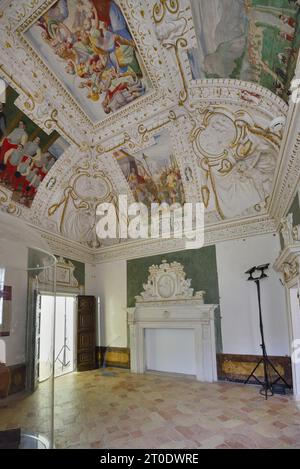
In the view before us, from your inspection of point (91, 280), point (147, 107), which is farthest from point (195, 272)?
point (147, 107)

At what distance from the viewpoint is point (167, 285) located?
8.70 m

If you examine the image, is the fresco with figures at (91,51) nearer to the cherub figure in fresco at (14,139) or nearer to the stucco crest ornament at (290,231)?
the cherub figure in fresco at (14,139)

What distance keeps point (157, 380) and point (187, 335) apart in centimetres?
150

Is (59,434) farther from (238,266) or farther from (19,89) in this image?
(19,89)

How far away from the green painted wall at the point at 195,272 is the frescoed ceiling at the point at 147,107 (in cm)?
64

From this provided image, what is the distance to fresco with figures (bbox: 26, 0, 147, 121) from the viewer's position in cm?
491

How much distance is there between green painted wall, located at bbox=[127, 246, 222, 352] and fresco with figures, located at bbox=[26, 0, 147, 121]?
4.65m

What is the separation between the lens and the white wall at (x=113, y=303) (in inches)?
371

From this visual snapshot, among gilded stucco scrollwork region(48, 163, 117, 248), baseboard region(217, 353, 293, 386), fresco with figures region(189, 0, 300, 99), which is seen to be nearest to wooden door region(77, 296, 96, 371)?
gilded stucco scrollwork region(48, 163, 117, 248)

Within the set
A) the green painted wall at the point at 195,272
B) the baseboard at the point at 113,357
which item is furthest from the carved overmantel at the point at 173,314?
the baseboard at the point at 113,357

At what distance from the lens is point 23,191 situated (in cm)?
741

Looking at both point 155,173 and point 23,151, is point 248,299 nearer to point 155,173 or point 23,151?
point 155,173

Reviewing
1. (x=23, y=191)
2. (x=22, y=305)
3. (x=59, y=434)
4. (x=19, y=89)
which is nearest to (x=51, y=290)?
(x=22, y=305)

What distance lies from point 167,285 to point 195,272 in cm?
100
